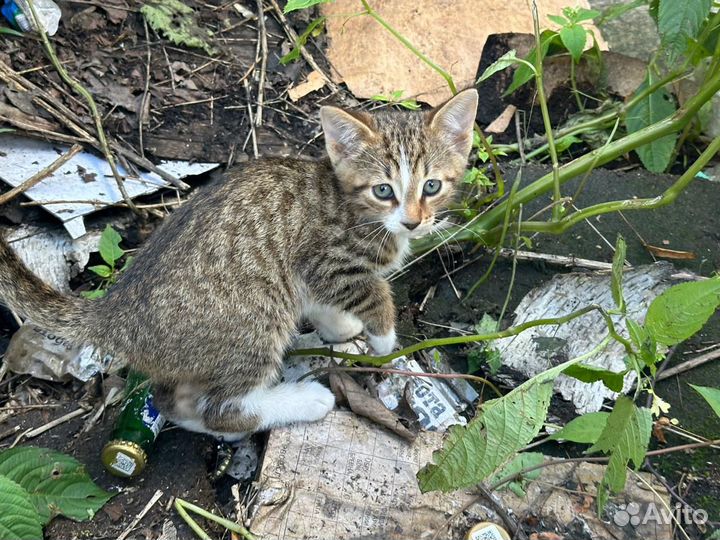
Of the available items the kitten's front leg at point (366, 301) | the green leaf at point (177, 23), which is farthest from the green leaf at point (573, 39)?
the green leaf at point (177, 23)

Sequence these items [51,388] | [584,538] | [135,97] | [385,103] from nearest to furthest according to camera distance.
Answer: [584,538]
[51,388]
[135,97]
[385,103]

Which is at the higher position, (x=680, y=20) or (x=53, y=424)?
(x=680, y=20)

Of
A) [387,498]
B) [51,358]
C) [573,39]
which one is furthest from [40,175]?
[573,39]

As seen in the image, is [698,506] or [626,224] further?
[626,224]

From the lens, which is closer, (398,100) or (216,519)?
(216,519)

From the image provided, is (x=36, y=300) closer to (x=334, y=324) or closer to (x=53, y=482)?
(x=53, y=482)

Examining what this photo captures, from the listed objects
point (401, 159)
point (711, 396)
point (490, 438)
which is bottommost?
point (711, 396)

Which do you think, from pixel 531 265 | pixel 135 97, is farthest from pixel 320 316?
pixel 135 97

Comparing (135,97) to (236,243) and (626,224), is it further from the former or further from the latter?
(626,224)
